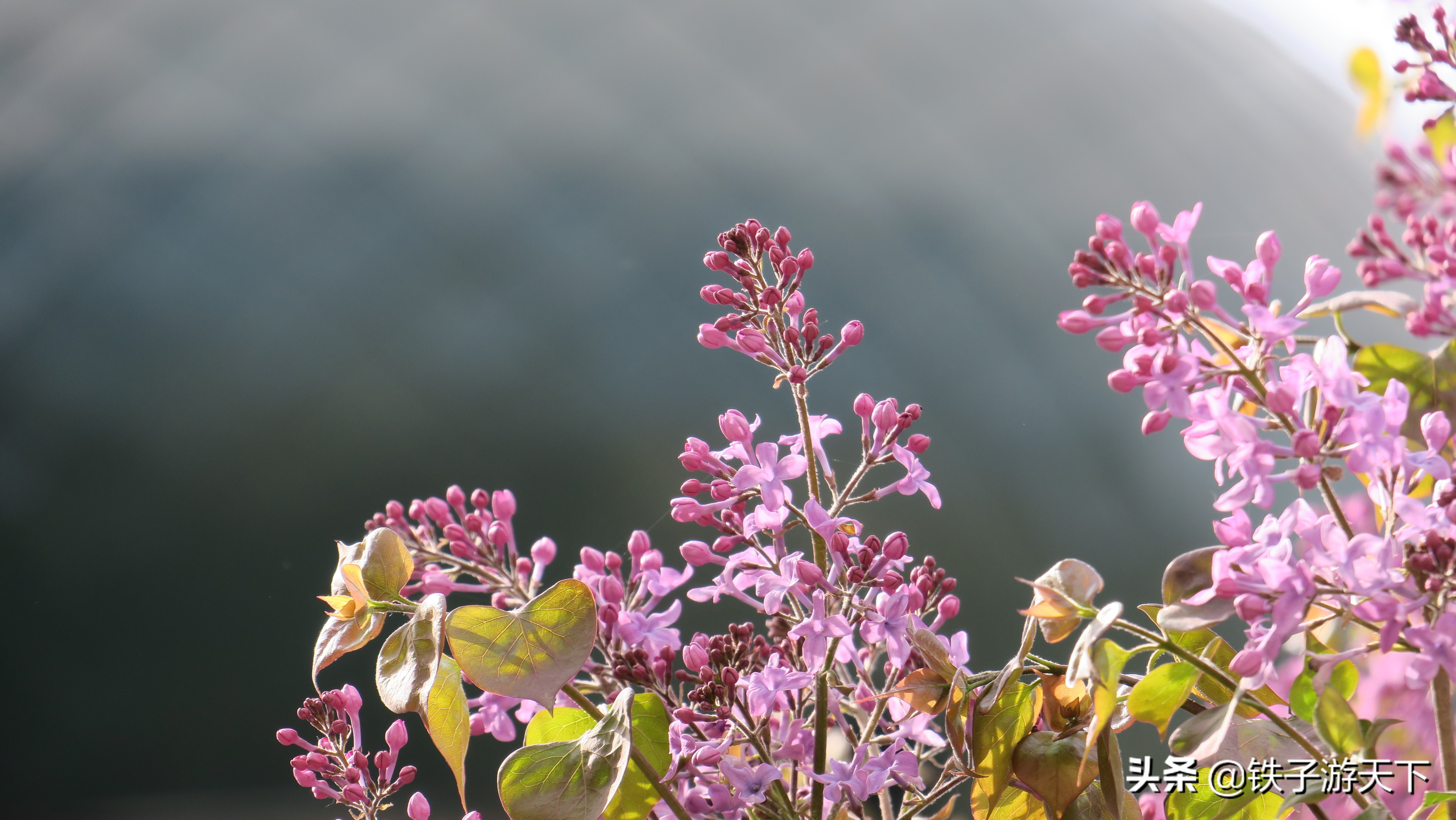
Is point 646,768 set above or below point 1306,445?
below

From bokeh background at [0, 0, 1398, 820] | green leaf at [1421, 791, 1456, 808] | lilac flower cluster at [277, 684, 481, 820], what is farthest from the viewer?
bokeh background at [0, 0, 1398, 820]

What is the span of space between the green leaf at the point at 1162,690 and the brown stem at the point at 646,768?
0.39 ft

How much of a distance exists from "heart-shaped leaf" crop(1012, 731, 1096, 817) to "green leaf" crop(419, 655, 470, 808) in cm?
14

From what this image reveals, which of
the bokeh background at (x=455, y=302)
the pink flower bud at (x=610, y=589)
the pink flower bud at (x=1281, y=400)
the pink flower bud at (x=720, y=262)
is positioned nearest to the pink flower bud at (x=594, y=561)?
the pink flower bud at (x=610, y=589)

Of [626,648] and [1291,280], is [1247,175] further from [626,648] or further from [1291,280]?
[626,648]

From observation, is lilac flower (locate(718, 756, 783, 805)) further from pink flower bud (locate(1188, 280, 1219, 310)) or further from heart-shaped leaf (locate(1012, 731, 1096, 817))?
pink flower bud (locate(1188, 280, 1219, 310))

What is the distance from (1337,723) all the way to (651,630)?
0.67 ft

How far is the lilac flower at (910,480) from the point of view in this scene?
30cm

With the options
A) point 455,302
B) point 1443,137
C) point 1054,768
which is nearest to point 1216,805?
point 1054,768

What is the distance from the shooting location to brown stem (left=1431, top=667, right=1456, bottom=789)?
0.22m

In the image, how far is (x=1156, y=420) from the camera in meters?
0.24

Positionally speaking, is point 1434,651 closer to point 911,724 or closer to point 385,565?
point 911,724

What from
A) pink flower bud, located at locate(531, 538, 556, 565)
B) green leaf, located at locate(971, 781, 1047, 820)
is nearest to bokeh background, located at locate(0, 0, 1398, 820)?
pink flower bud, located at locate(531, 538, 556, 565)

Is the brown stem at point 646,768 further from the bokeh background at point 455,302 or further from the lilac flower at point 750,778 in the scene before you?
the bokeh background at point 455,302
